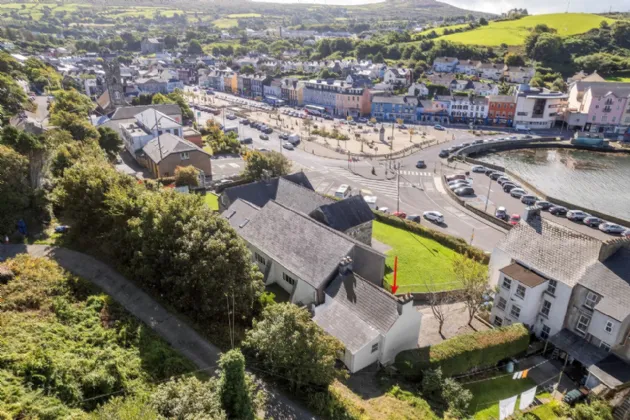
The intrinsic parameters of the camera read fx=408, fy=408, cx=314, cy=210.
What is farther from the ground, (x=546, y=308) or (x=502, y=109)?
(x=546, y=308)

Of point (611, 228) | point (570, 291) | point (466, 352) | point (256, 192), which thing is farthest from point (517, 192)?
point (466, 352)

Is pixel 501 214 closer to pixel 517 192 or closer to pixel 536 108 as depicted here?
pixel 517 192

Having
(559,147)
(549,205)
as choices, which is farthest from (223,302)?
(559,147)

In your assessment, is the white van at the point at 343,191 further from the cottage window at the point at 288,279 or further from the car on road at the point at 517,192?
the cottage window at the point at 288,279

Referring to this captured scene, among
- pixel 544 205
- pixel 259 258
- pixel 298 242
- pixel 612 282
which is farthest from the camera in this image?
pixel 544 205

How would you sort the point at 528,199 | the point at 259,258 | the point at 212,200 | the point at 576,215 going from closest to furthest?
the point at 259,258 < the point at 212,200 < the point at 576,215 < the point at 528,199

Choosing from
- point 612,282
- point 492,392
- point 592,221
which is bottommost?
point 592,221

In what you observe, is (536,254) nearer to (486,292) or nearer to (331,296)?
(486,292)
